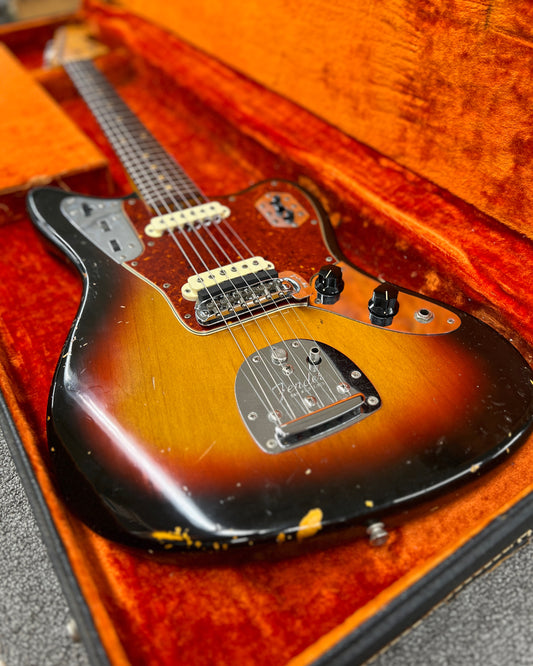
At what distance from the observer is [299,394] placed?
0.66 meters

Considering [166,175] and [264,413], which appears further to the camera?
[166,175]

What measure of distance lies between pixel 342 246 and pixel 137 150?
0.50m

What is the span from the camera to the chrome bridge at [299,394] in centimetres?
62

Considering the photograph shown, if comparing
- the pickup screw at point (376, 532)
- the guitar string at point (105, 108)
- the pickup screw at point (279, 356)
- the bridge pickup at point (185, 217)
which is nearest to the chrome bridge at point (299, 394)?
the pickup screw at point (279, 356)

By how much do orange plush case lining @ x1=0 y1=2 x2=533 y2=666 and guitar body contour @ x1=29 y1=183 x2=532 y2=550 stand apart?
7 centimetres

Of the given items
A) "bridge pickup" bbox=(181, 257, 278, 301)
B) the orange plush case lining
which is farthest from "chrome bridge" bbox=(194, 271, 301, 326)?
the orange plush case lining

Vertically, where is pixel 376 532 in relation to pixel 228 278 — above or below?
below

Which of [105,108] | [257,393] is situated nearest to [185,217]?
[257,393]

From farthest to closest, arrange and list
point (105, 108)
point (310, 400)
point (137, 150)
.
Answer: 1. point (105, 108)
2. point (137, 150)
3. point (310, 400)

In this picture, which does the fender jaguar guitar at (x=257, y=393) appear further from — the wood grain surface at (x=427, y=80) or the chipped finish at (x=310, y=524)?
the wood grain surface at (x=427, y=80)

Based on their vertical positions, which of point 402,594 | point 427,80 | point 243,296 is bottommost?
point 402,594

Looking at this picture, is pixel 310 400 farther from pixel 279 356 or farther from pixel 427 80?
pixel 427 80

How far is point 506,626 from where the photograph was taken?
65 centimetres

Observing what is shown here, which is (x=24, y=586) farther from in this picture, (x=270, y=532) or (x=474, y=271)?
(x=474, y=271)
